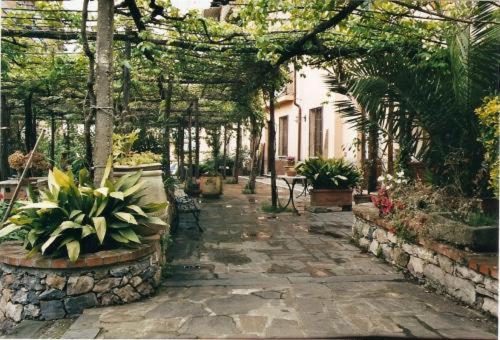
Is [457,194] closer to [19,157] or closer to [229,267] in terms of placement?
[229,267]

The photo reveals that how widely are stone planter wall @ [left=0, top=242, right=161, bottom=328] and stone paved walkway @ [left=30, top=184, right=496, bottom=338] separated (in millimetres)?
154

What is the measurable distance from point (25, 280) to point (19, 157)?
4562 mm

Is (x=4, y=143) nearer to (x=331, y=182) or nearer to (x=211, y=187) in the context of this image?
(x=211, y=187)

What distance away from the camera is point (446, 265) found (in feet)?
12.9

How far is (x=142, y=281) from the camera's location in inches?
A: 152

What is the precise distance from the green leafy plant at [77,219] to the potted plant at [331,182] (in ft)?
18.3

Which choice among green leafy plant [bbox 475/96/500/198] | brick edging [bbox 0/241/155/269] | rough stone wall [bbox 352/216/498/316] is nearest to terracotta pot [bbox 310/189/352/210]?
rough stone wall [bbox 352/216/498/316]

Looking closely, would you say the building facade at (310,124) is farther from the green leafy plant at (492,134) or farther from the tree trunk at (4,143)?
the green leafy plant at (492,134)

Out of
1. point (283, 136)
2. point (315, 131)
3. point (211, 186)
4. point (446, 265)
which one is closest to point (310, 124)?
point (315, 131)

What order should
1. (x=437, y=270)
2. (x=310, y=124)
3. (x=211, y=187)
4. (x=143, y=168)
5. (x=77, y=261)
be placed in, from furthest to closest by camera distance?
(x=310, y=124)
(x=211, y=187)
(x=143, y=168)
(x=437, y=270)
(x=77, y=261)

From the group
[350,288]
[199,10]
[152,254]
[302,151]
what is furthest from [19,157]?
[302,151]

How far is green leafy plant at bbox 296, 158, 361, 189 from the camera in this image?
912 centimetres

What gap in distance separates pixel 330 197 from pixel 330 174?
478 mm

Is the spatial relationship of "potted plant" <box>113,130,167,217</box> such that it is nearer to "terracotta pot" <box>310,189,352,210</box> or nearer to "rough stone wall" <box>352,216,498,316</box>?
"rough stone wall" <box>352,216,498,316</box>
